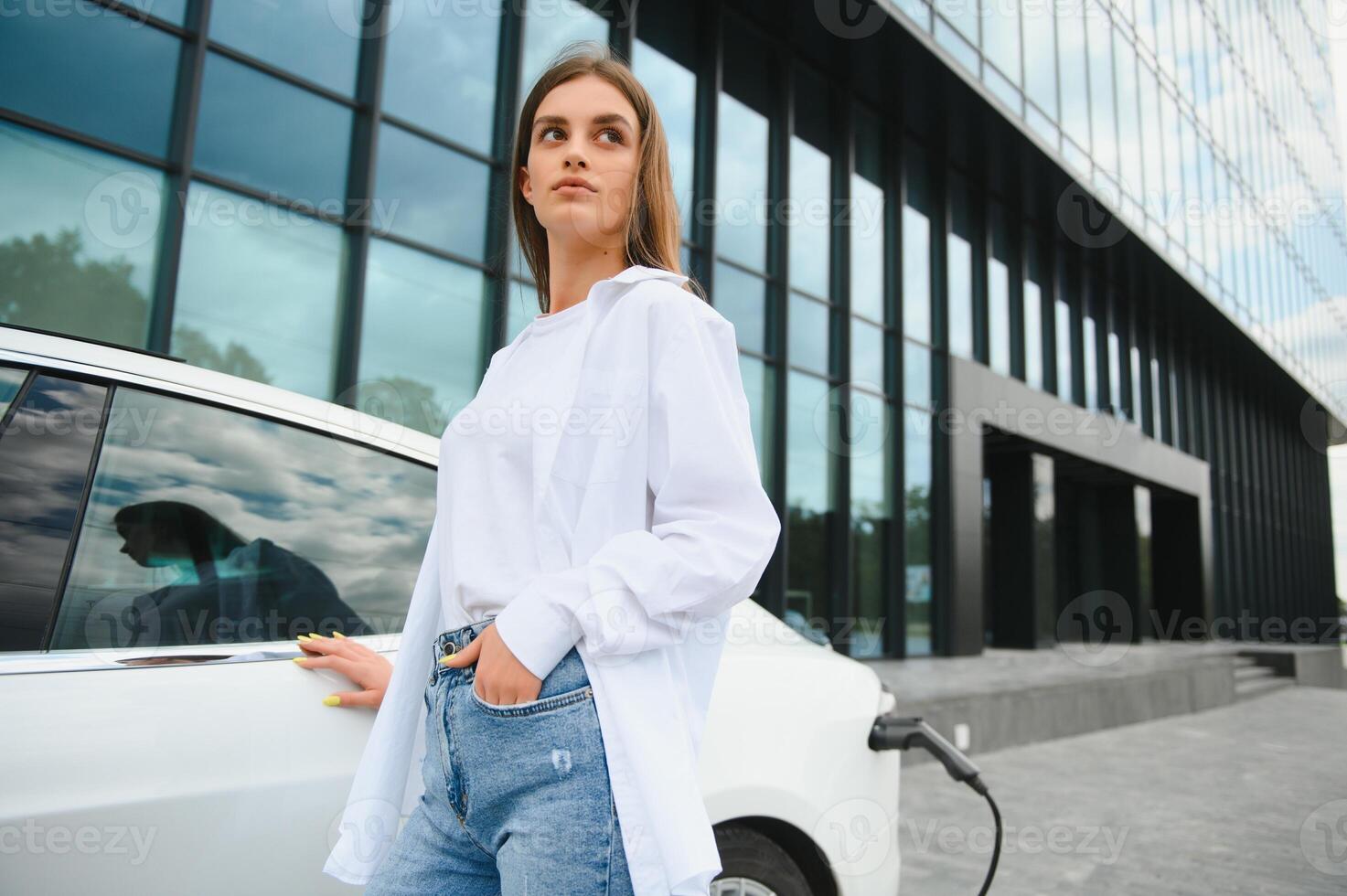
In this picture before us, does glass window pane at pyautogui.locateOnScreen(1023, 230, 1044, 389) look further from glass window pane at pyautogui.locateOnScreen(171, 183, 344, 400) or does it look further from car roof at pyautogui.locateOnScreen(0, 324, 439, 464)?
car roof at pyautogui.locateOnScreen(0, 324, 439, 464)

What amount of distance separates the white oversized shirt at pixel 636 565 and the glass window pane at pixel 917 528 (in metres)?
12.1

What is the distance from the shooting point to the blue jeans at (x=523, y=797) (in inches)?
41.1

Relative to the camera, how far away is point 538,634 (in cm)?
106

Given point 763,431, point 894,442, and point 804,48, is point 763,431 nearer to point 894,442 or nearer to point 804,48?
point 894,442

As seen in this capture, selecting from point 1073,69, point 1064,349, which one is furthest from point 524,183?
point 1064,349

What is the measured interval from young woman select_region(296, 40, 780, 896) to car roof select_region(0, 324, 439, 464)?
68 centimetres

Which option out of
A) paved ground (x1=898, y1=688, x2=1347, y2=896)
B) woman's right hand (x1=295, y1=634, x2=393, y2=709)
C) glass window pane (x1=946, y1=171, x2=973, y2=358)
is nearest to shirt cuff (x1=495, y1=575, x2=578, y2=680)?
woman's right hand (x1=295, y1=634, x2=393, y2=709)

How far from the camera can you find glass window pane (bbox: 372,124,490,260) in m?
7.82

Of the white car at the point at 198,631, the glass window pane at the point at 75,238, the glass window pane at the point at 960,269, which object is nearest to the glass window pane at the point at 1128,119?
the glass window pane at the point at 960,269

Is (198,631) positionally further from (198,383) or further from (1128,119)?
(1128,119)

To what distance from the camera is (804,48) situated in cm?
1223

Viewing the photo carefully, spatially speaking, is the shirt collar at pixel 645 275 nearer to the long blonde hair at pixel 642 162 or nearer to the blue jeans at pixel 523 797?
the long blonde hair at pixel 642 162

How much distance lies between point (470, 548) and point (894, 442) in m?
12.4

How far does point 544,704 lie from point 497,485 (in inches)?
12.2
